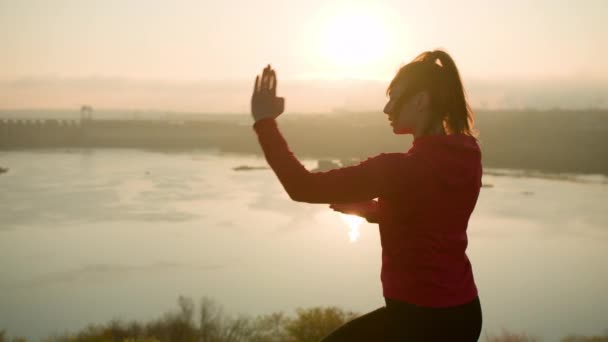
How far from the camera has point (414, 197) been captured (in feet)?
3.71

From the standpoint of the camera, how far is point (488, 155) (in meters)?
81.6

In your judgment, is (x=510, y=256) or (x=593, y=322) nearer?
(x=593, y=322)

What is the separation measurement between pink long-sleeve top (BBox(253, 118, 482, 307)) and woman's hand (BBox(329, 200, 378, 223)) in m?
0.14

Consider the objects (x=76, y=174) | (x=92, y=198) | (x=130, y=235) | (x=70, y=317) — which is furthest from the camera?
(x=76, y=174)

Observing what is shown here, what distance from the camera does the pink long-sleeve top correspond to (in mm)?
1096

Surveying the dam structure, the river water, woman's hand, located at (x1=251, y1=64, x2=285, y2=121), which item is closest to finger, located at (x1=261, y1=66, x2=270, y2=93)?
woman's hand, located at (x1=251, y1=64, x2=285, y2=121)

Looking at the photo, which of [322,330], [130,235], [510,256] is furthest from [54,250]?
[510,256]

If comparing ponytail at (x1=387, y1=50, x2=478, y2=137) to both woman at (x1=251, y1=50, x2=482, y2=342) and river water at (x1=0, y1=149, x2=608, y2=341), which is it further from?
river water at (x1=0, y1=149, x2=608, y2=341)

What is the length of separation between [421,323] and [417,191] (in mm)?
256

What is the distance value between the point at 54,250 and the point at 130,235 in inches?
246

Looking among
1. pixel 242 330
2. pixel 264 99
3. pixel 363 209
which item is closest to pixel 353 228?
pixel 242 330

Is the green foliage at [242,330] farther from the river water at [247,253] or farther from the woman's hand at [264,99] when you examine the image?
the woman's hand at [264,99]

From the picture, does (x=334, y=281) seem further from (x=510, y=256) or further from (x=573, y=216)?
(x=573, y=216)

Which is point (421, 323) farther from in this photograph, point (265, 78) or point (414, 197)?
point (265, 78)
